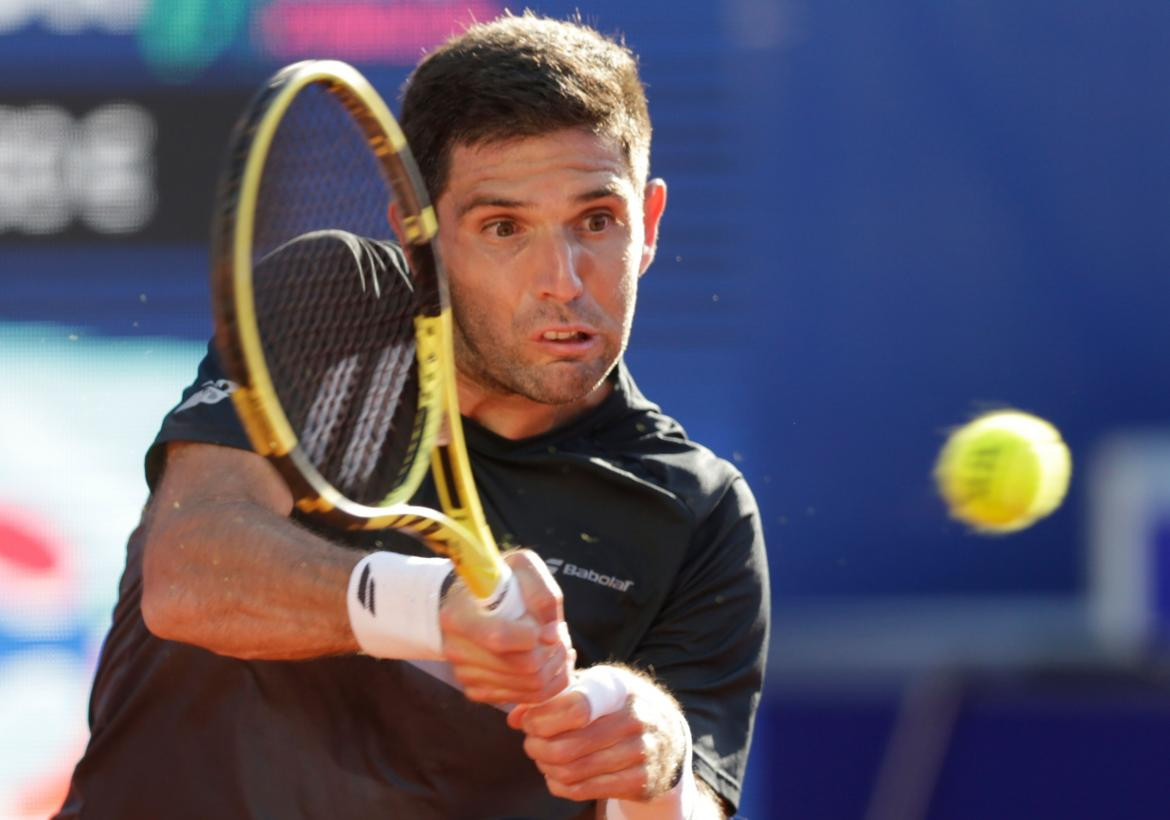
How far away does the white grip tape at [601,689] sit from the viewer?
7.54ft

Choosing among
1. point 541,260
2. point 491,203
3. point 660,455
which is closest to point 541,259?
point 541,260

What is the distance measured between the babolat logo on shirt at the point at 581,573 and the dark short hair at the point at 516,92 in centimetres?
58

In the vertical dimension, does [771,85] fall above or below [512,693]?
above

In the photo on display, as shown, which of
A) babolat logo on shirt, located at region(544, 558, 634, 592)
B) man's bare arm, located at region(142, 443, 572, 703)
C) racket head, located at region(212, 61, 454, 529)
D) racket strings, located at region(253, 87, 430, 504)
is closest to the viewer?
racket head, located at region(212, 61, 454, 529)

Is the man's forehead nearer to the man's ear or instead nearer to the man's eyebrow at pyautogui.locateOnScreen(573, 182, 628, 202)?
the man's eyebrow at pyautogui.locateOnScreen(573, 182, 628, 202)

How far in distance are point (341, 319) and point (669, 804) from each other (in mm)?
808

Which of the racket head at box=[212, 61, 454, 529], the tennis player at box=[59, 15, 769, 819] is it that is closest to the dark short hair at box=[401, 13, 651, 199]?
the tennis player at box=[59, 15, 769, 819]

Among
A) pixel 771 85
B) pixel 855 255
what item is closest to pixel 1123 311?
pixel 855 255

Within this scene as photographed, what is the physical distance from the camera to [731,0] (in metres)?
4.95

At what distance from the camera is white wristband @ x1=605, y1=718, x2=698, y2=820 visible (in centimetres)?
259

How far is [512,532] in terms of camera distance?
2844 millimetres

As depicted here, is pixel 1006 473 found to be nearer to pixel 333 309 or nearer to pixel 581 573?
pixel 581 573

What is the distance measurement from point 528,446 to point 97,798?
815 mm

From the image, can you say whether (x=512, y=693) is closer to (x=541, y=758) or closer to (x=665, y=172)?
(x=541, y=758)
